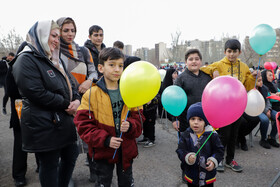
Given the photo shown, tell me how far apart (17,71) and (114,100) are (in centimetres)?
87

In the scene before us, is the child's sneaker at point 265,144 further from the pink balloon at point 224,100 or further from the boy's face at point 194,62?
the pink balloon at point 224,100

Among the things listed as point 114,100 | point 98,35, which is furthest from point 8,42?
point 114,100

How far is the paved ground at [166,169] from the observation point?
106 inches

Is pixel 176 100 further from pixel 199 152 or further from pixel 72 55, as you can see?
pixel 72 55

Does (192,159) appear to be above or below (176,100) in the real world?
below

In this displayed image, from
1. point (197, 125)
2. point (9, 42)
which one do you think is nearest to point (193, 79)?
point (197, 125)

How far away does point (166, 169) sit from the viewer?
3078 mm

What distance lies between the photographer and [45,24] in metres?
1.78

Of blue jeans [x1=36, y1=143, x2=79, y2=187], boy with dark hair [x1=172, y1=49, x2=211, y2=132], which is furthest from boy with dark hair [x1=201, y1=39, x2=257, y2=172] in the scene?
blue jeans [x1=36, y1=143, x2=79, y2=187]

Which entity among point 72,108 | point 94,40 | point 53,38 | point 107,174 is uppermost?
point 94,40

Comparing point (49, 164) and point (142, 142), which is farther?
point (142, 142)

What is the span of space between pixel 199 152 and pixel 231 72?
5.32 feet

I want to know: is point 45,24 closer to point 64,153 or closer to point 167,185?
point 64,153

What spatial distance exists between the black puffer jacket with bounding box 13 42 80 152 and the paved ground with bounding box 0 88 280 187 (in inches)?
51.2
